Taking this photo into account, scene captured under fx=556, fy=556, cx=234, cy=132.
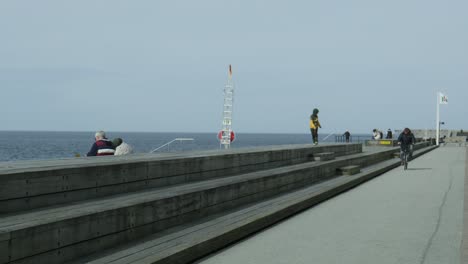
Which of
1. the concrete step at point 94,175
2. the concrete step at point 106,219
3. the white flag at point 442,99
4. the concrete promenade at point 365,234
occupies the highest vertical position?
the white flag at point 442,99

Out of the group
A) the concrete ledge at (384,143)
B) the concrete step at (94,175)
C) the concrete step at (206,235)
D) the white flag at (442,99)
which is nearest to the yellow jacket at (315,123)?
the concrete step at (94,175)

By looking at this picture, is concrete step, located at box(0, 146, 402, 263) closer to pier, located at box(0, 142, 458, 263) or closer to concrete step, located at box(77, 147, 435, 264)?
pier, located at box(0, 142, 458, 263)

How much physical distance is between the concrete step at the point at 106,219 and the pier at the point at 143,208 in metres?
0.01

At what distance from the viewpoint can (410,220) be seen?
33.8 feet

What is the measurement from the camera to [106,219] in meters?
Result: 6.53

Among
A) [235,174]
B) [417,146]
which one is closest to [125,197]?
[235,174]

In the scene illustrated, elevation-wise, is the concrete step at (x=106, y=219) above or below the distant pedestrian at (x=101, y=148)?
below

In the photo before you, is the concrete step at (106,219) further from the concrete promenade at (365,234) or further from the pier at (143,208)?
the concrete promenade at (365,234)

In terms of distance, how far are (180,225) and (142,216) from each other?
1.08 metres

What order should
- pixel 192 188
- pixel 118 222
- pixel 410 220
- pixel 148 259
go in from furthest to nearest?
pixel 410 220, pixel 192 188, pixel 118 222, pixel 148 259

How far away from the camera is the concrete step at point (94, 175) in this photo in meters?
6.55

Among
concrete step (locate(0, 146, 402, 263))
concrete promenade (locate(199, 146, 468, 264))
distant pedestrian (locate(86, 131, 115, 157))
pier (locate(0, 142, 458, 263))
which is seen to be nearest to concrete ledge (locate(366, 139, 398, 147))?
concrete promenade (locate(199, 146, 468, 264))

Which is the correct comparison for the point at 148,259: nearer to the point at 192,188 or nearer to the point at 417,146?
the point at 192,188

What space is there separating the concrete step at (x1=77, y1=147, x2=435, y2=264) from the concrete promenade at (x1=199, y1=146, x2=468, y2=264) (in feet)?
0.56
